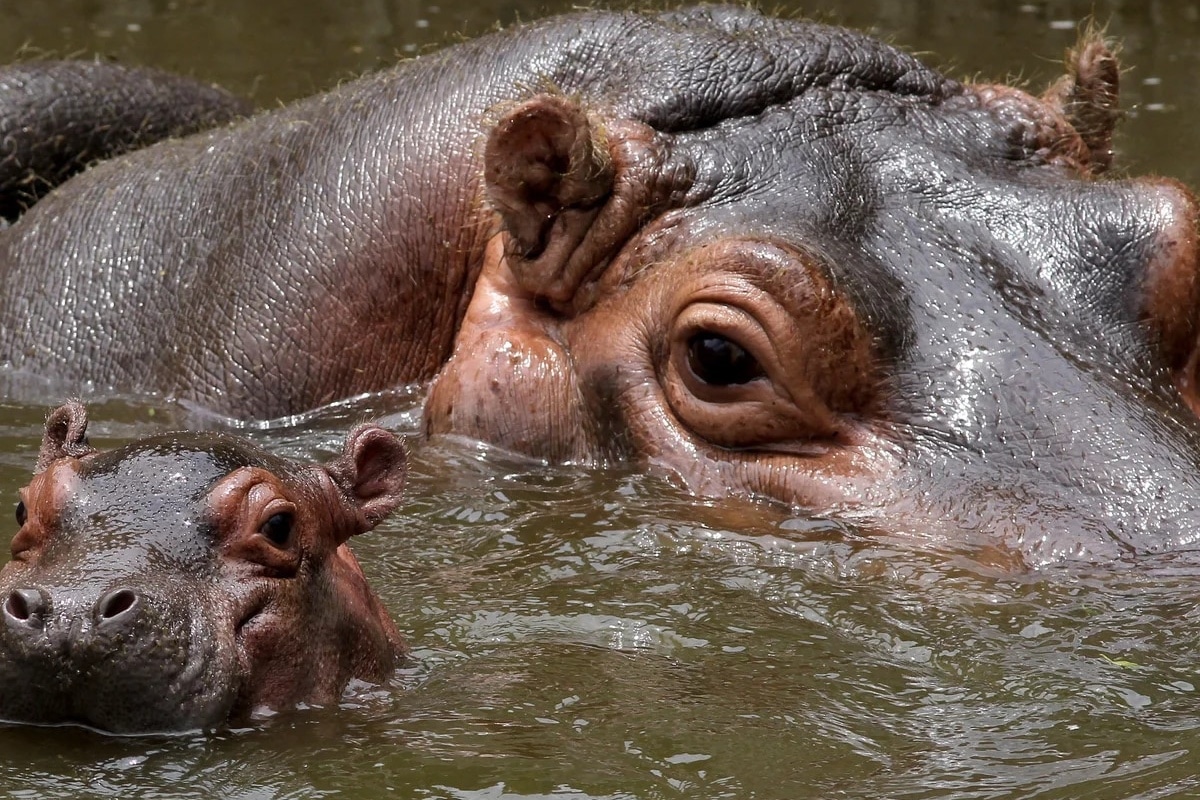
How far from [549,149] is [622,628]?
66.8 inches

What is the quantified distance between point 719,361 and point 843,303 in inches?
15.9

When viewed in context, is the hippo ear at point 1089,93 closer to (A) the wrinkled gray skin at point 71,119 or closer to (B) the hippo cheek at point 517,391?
(B) the hippo cheek at point 517,391

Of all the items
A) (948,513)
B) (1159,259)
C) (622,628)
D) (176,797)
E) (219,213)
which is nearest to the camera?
(176,797)

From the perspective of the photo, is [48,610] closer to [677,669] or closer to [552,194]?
[677,669]

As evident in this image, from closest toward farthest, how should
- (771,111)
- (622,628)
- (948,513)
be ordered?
(622,628) → (948,513) → (771,111)

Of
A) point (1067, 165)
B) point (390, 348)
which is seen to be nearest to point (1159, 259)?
point (1067, 165)

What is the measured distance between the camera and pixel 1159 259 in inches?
222

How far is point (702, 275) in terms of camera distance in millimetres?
5652

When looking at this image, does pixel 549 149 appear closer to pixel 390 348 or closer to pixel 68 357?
pixel 390 348

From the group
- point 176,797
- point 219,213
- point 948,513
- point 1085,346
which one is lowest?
point 176,797

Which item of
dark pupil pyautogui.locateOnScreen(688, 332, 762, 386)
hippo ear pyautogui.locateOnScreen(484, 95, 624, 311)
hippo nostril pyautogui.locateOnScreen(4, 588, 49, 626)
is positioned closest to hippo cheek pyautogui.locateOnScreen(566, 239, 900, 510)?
dark pupil pyautogui.locateOnScreen(688, 332, 762, 386)

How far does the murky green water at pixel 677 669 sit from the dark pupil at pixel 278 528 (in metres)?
0.35

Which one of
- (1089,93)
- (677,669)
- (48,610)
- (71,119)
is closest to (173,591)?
(48,610)

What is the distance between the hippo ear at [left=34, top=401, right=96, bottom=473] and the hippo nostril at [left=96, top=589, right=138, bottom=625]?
64 centimetres
